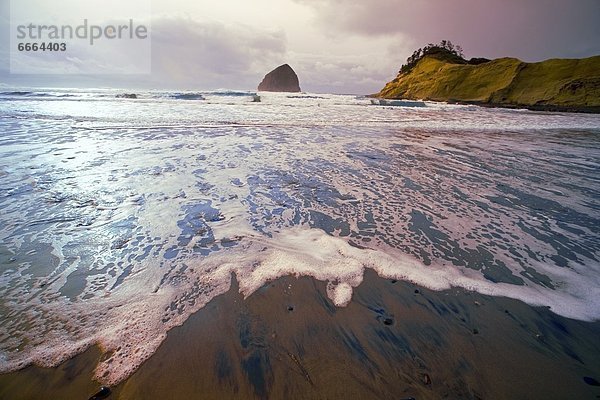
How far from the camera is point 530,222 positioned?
380 cm

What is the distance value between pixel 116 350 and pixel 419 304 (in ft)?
7.61

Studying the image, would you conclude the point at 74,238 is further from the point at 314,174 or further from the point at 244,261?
the point at 314,174

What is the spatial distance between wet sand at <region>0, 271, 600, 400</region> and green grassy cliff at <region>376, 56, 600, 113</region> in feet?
135

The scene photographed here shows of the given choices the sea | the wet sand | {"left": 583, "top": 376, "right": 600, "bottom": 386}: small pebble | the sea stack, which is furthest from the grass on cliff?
the sea stack

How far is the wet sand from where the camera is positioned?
63.6 inches

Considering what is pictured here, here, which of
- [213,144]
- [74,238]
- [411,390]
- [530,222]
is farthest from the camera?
[213,144]

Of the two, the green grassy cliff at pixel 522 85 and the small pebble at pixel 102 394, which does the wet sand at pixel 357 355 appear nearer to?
the small pebble at pixel 102 394

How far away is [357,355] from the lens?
1849 millimetres

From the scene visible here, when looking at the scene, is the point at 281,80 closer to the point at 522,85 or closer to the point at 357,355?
the point at 522,85

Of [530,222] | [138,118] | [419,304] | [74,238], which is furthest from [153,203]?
[138,118]

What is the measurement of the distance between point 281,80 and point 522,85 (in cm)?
14406

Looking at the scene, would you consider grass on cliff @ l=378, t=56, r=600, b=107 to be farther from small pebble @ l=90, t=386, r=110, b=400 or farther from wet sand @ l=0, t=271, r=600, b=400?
small pebble @ l=90, t=386, r=110, b=400

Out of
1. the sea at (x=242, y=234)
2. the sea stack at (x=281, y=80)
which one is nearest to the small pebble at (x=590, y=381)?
the sea at (x=242, y=234)

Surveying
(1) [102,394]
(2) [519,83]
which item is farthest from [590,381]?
(2) [519,83]
